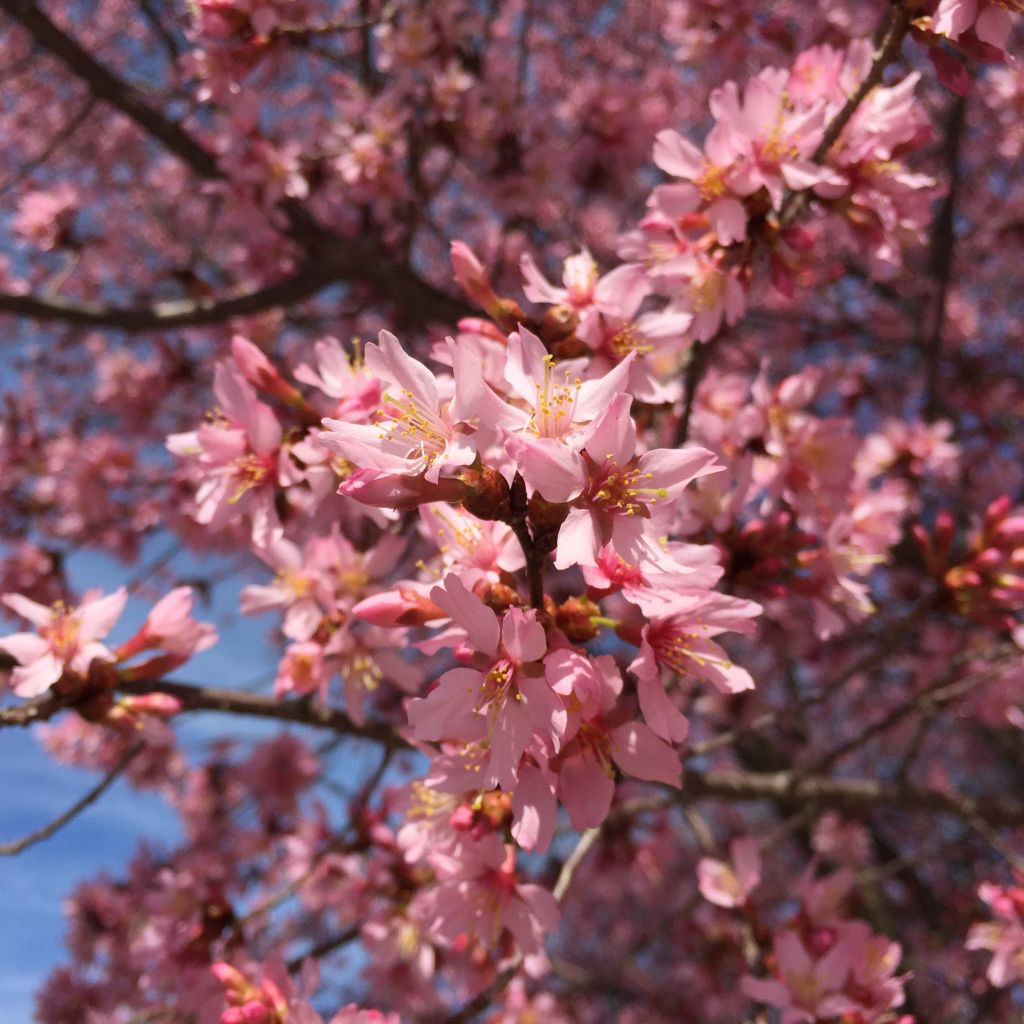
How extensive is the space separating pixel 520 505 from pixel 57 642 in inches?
48.1

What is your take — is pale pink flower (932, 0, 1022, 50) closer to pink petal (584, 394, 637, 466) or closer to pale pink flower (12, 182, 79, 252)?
pink petal (584, 394, 637, 466)

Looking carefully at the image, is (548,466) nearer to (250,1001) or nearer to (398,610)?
(398,610)

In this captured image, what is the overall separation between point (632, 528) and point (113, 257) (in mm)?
5051

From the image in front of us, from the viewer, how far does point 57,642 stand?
1.72 m

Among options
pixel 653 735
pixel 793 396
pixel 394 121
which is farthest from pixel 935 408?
pixel 653 735

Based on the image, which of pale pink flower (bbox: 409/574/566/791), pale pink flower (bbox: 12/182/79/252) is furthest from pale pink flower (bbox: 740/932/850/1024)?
pale pink flower (bbox: 12/182/79/252)

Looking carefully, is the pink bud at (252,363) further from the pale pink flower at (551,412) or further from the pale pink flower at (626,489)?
the pale pink flower at (626,489)

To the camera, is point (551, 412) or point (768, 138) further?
point (768, 138)

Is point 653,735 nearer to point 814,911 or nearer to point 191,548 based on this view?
point 814,911

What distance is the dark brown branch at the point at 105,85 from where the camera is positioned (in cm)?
271

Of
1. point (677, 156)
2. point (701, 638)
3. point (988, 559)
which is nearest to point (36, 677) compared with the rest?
point (701, 638)

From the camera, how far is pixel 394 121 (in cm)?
333

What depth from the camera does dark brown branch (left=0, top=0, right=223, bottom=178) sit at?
2.71 meters

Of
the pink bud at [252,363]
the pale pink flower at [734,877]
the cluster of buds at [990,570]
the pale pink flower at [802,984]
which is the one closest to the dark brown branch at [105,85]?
the pink bud at [252,363]
